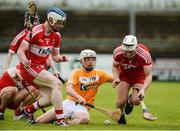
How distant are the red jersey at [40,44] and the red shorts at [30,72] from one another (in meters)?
0.11

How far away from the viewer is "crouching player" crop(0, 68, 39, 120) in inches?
465

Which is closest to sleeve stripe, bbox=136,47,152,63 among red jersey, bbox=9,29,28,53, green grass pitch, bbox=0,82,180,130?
green grass pitch, bbox=0,82,180,130

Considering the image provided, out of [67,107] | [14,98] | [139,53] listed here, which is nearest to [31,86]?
[14,98]

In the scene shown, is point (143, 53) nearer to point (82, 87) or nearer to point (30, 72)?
point (82, 87)

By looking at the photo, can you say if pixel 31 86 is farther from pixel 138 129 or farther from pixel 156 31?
pixel 156 31

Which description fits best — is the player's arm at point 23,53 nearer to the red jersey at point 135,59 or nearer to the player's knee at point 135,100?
the red jersey at point 135,59

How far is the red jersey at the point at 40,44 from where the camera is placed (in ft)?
35.0

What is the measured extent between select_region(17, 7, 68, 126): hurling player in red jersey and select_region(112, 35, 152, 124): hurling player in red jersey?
1.14 metres

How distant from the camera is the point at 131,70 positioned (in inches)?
457

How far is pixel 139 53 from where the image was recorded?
11.0 metres

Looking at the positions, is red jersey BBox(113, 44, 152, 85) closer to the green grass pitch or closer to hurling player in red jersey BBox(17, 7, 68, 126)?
the green grass pitch

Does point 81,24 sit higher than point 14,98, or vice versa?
point 81,24

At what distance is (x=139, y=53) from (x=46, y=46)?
5.39 ft

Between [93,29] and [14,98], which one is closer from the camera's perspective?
[14,98]
